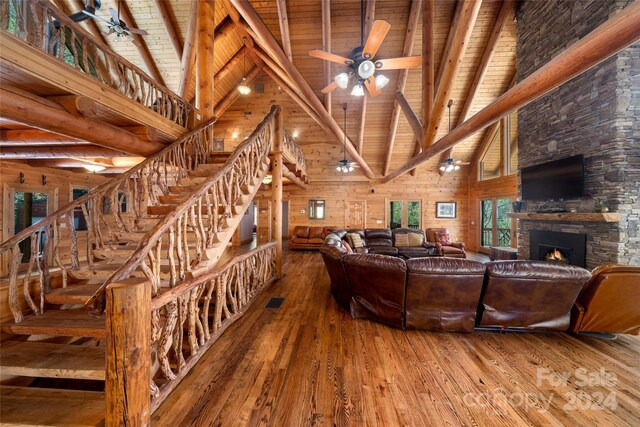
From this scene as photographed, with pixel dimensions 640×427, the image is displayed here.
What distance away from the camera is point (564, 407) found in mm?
1799

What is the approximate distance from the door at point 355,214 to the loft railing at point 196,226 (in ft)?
20.1

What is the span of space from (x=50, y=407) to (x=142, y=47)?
27.0ft

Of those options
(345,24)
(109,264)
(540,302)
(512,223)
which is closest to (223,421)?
(109,264)

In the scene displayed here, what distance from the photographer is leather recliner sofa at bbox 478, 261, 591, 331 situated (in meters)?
2.57

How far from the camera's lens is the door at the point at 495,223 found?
814 centimetres

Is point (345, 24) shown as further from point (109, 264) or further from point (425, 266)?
point (109, 264)

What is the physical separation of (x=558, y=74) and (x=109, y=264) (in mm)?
5119

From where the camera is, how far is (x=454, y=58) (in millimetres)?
3904

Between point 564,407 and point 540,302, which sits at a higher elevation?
point 540,302

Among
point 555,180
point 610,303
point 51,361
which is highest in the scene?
point 555,180

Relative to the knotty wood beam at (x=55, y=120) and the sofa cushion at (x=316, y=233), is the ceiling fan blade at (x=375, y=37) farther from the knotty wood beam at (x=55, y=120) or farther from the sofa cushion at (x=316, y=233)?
the sofa cushion at (x=316, y=233)

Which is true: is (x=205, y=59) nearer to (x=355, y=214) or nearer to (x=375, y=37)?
(x=375, y=37)

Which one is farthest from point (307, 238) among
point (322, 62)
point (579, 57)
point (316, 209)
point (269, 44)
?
point (579, 57)

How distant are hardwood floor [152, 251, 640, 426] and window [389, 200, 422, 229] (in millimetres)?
7694
